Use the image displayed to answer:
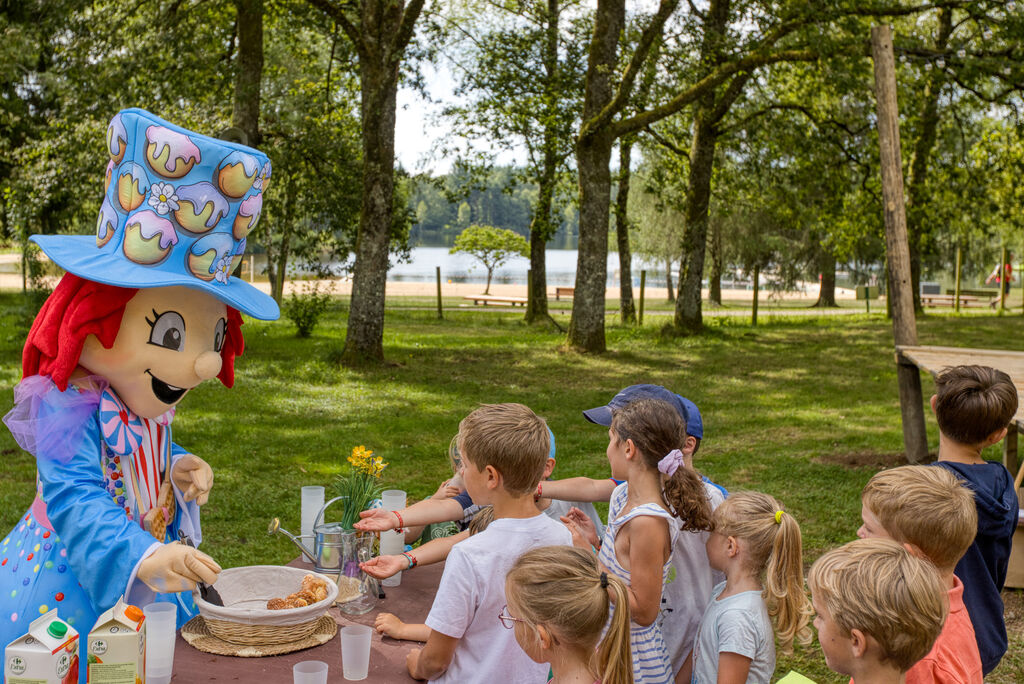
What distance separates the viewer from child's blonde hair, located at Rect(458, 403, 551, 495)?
2.57 m

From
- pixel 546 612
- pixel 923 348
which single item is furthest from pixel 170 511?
pixel 923 348

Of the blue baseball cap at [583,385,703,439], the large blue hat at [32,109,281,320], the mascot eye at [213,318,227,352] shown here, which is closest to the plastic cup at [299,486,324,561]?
the mascot eye at [213,318,227,352]

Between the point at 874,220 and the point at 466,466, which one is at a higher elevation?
the point at 874,220

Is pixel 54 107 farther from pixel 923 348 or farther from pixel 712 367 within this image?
pixel 923 348

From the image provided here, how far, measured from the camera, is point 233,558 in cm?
542

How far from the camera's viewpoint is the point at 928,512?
99.5 inches

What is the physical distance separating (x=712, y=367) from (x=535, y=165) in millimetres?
6151

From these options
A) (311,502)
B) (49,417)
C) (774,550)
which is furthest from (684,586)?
(49,417)

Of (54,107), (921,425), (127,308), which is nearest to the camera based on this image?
(127,308)

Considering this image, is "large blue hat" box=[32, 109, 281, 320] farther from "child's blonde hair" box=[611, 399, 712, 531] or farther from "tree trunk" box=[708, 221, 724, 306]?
"tree trunk" box=[708, 221, 724, 306]

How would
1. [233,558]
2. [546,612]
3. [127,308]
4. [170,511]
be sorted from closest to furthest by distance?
[546,612] → [127,308] → [170,511] → [233,558]

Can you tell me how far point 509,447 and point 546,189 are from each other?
14663 millimetres

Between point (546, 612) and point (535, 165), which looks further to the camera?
point (535, 165)

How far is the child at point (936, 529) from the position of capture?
2.51 meters
